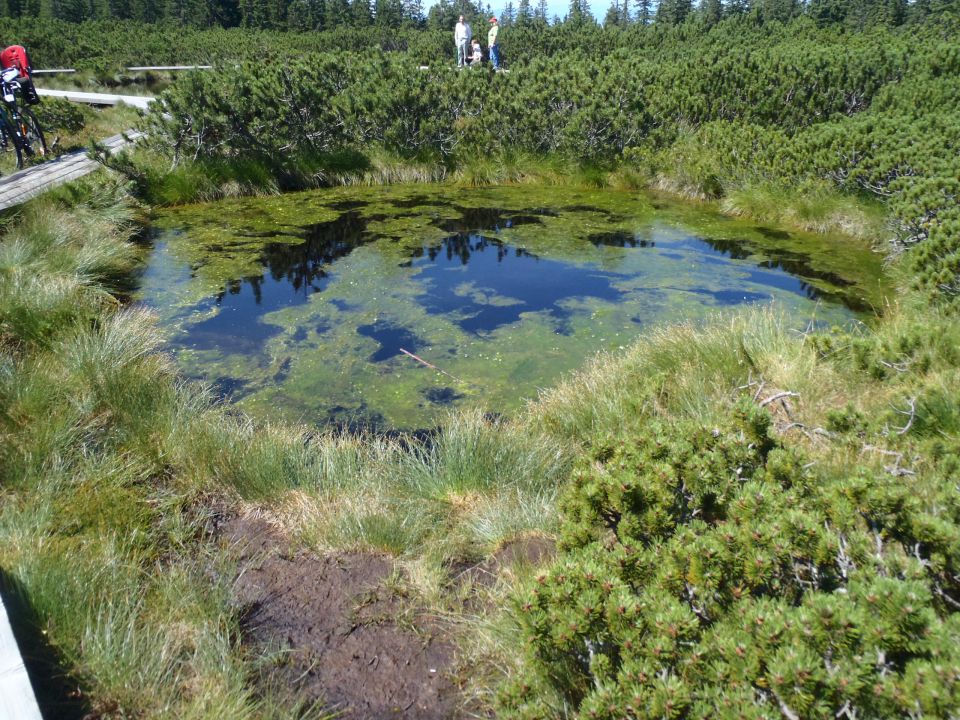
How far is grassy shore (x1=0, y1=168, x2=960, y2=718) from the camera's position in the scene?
7.45 ft

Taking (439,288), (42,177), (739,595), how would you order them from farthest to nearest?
(42,177), (439,288), (739,595)

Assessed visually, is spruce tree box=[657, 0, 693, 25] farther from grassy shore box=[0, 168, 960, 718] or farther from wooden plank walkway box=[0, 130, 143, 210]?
grassy shore box=[0, 168, 960, 718]

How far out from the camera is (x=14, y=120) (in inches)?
336

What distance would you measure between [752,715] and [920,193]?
5454mm

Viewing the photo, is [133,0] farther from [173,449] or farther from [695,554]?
[695,554]

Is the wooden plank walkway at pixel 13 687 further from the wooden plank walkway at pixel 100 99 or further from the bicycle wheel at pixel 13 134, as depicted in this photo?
the wooden plank walkway at pixel 100 99

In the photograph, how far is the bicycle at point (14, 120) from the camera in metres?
8.26

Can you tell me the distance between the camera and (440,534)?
3.03 metres

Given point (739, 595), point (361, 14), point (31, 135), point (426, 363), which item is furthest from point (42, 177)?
point (361, 14)

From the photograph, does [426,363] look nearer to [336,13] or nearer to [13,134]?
[13,134]

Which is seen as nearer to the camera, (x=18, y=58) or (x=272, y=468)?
(x=272, y=468)

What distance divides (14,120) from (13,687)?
896 cm

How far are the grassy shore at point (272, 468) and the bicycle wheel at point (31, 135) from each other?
16.8ft

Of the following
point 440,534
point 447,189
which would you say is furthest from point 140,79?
point 440,534
